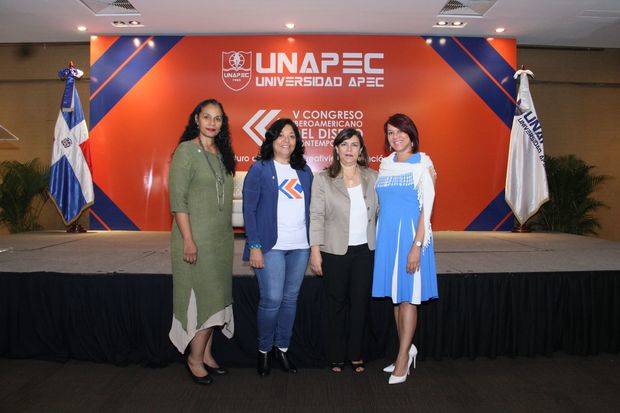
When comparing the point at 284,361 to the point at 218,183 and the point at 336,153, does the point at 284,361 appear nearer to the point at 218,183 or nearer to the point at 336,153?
the point at 218,183

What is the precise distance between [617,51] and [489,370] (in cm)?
601

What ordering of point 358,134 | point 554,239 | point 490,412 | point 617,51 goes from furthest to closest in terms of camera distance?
point 617,51
point 554,239
point 358,134
point 490,412

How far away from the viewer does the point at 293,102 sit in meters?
5.92

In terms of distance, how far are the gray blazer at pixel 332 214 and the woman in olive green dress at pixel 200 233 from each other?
0.45 meters

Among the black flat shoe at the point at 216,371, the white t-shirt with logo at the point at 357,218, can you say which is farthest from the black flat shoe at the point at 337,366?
the white t-shirt with logo at the point at 357,218

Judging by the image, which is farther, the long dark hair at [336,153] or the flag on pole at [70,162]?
the flag on pole at [70,162]

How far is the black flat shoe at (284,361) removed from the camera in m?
2.43

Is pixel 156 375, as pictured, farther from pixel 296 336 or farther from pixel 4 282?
pixel 4 282

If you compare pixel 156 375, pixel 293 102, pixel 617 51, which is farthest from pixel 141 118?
pixel 617 51

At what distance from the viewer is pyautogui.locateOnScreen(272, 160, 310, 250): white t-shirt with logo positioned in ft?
7.46

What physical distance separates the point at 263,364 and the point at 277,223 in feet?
2.53

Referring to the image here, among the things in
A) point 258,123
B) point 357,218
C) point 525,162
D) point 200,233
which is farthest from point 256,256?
point 525,162

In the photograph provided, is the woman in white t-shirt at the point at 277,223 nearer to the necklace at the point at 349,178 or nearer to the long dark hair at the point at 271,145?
the long dark hair at the point at 271,145

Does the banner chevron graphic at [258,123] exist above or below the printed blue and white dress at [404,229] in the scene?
above
